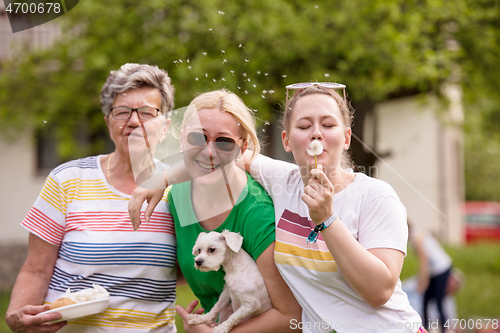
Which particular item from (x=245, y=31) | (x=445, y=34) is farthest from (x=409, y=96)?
(x=245, y=31)

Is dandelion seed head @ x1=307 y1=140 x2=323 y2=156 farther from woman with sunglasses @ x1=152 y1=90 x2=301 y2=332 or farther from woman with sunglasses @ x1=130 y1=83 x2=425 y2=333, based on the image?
woman with sunglasses @ x1=152 y1=90 x2=301 y2=332

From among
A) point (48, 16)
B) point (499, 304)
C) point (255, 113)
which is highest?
point (48, 16)

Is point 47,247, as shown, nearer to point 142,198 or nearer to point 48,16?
point 142,198

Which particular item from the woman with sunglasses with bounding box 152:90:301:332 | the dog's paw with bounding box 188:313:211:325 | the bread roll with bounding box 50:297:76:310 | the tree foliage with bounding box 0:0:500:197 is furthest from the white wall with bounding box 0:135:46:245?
the dog's paw with bounding box 188:313:211:325

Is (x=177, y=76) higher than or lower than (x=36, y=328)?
higher

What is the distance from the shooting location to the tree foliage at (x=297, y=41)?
5020mm

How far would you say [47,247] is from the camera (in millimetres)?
2143

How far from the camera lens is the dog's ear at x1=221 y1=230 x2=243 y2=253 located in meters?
1.85

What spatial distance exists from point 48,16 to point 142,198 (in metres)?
2.45

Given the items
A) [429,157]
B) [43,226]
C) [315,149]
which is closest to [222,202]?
[315,149]

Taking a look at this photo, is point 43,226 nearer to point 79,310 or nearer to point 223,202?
point 79,310

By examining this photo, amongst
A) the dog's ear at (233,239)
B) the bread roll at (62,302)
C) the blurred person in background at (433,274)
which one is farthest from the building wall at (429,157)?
the bread roll at (62,302)

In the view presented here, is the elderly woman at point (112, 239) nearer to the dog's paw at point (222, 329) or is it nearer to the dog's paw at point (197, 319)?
the dog's paw at point (197, 319)

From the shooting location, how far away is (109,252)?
2.06m
